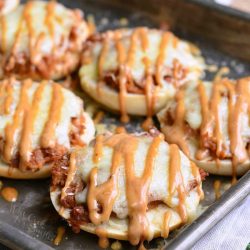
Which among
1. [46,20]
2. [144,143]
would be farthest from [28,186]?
[46,20]

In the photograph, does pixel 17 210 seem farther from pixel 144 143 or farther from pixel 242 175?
pixel 242 175

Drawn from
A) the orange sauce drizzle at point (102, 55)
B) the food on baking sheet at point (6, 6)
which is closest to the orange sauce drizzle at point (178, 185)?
the orange sauce drizzle at point (102, 55)

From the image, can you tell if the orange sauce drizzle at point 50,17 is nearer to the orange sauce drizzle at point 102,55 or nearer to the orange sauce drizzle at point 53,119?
the orange sauce drizzle at point 102,55

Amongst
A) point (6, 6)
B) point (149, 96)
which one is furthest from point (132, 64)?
point (6, 6)

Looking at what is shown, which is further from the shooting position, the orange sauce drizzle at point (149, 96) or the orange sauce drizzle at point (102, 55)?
the orange sauce drizzle at point (102, 55)

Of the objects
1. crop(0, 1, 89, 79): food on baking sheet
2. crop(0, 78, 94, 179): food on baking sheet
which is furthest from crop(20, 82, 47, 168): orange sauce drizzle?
crop(0, 1, 89, 79): food on baking sheet

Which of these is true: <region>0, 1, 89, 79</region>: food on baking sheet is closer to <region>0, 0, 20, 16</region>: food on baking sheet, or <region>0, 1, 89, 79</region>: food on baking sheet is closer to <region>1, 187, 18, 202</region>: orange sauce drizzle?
<region>0, 0, 20, 16</region>: food on baking sheet

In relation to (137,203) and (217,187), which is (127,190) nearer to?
(137,203)
